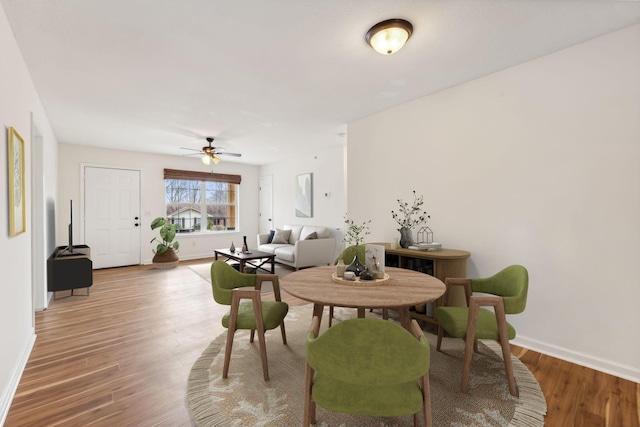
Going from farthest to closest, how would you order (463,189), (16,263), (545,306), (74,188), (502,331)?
(74,188)
(463,189)
(545,306)
(16,263)
(502,331)

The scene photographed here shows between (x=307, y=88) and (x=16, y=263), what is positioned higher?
(x=307, y=88)

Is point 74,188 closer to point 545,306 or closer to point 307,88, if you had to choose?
point 307,88

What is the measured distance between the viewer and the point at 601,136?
224 centimetres

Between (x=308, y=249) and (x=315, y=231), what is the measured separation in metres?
0.52

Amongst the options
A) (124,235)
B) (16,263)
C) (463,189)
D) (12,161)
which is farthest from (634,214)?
(124,235)

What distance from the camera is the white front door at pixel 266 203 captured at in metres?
7.89

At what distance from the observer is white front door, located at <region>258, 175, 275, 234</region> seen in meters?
7.89

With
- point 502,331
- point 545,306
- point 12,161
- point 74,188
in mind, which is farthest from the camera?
point 74,188

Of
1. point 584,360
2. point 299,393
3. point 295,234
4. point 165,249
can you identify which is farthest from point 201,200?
point 584,360

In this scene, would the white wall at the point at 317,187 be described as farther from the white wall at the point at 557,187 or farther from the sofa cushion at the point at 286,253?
the white wall at the point at 557,187

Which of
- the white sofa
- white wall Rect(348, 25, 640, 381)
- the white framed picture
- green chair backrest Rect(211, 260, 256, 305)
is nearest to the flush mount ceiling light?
white wall Rect(348, 25, 640, 381)

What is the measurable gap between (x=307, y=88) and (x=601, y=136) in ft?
8.30

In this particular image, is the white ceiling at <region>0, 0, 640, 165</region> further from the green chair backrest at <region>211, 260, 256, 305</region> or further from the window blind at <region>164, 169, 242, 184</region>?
the window blind at <region>164, 169, 242, 184</region>

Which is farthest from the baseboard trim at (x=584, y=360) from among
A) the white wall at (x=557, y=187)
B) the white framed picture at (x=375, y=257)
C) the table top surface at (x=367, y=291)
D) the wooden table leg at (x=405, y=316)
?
the white framed picture at (x=375, y=257)
